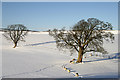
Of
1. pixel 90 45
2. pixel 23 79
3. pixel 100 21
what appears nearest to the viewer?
pixel 23 79

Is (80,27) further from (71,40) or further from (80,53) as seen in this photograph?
(80,53)

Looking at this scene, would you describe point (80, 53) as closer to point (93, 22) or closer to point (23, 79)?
point (93, 22)

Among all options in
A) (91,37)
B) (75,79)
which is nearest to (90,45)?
(91,37)

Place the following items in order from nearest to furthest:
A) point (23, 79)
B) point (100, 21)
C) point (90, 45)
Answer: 1. point (23, 79)
2. point (100, 21)
3. point (90, 45)

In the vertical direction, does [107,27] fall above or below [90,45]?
above

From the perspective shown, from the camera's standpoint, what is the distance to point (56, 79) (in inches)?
441

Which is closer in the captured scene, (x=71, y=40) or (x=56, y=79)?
(x=56, y=79)

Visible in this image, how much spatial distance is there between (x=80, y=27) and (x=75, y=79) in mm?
9463

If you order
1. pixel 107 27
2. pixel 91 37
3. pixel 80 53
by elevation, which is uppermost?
pixel 107 27

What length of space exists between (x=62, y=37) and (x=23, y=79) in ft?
32.8

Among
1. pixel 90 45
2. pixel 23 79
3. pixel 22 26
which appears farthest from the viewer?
pixel 22 26

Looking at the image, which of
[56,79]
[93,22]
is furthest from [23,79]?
[93,22]

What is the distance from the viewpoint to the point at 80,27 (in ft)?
61.1

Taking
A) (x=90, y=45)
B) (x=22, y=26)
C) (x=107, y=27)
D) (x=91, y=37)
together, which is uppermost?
(x=22, y=26)
